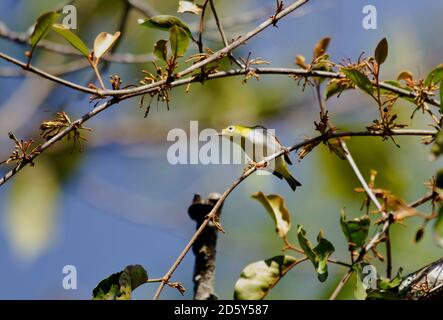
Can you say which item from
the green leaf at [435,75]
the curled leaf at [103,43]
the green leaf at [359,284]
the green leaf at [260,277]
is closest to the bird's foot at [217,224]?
the green leaf at [260,277]

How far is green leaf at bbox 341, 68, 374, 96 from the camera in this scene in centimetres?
119

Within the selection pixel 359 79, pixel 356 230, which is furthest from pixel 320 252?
pixel 359 79

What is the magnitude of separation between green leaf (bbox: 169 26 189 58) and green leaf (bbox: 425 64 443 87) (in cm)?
42

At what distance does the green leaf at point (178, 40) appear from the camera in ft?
3.80

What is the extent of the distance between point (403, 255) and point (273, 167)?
1.30 metres

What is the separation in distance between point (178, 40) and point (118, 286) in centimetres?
41

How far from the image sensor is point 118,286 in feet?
3.63

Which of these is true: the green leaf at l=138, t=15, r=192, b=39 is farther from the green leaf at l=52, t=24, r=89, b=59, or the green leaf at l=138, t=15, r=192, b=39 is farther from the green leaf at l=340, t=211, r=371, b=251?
the green leaf at l=340, t=211, r=371, b=251

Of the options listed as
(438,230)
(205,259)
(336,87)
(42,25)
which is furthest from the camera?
(205,259)

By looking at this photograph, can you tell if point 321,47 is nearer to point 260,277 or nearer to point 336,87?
point 336,87

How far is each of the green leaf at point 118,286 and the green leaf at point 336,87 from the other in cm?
51

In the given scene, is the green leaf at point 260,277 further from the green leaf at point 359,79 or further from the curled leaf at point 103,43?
the curled leaf at point 103,43
